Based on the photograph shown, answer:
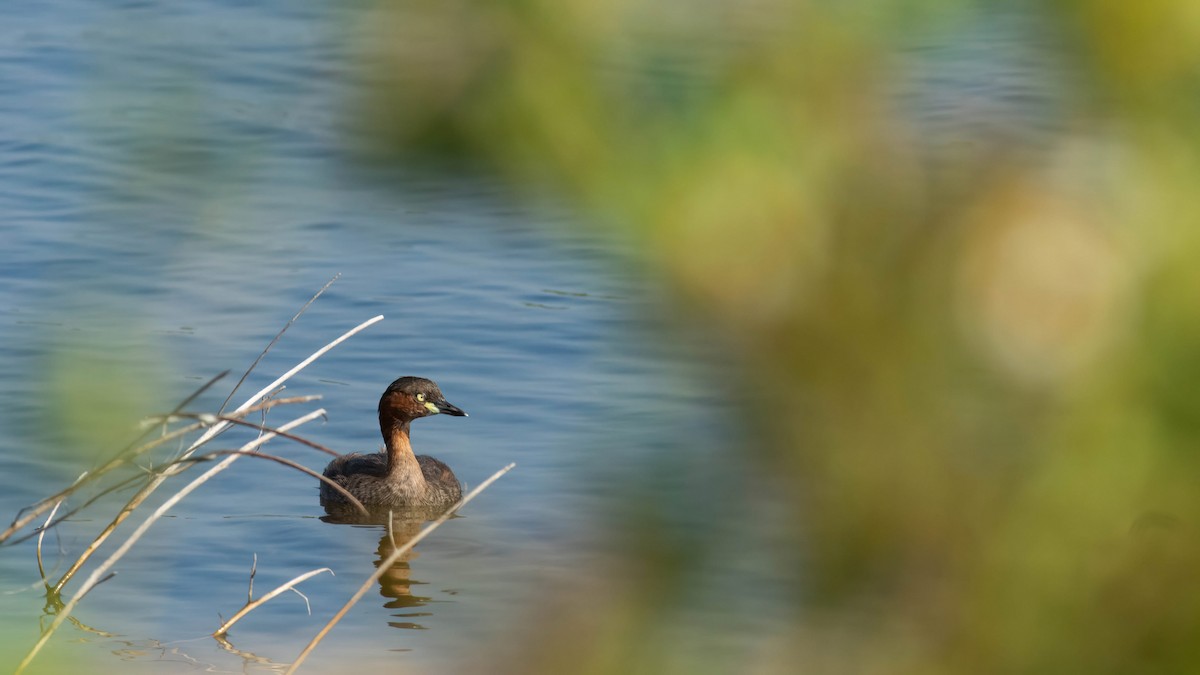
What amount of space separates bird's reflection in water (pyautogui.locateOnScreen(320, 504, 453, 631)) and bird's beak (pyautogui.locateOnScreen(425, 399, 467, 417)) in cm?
59

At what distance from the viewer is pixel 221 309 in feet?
10.0

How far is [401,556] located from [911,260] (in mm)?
7516

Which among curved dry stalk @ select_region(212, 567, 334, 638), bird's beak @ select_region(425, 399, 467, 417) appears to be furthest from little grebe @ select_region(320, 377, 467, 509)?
curved dry stalk @ select_region(212, 567, 334, 638)

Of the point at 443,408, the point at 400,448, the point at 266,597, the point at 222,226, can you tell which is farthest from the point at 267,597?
the point at 400,448

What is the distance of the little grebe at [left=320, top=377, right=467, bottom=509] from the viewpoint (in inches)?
388

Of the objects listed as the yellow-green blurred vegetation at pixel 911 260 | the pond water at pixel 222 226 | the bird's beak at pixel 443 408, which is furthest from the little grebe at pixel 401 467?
the yellow-green blurred vegetation at pixel 911 260

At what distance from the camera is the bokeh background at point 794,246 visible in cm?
155

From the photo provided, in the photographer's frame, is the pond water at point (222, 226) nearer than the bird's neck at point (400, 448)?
Yes

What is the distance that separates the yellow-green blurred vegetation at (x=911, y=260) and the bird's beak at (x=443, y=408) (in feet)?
27.5

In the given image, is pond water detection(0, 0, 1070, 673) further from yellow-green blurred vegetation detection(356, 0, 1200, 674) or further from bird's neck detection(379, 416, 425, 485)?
bird's neck detection(379, 416, 425, 485)

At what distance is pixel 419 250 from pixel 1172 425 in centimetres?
1276

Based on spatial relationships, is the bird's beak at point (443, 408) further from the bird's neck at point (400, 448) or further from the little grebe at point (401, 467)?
the bird's neck at point (400, 448)

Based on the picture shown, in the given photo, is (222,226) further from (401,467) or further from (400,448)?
(400,448)

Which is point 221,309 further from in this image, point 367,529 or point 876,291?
point 367,529
